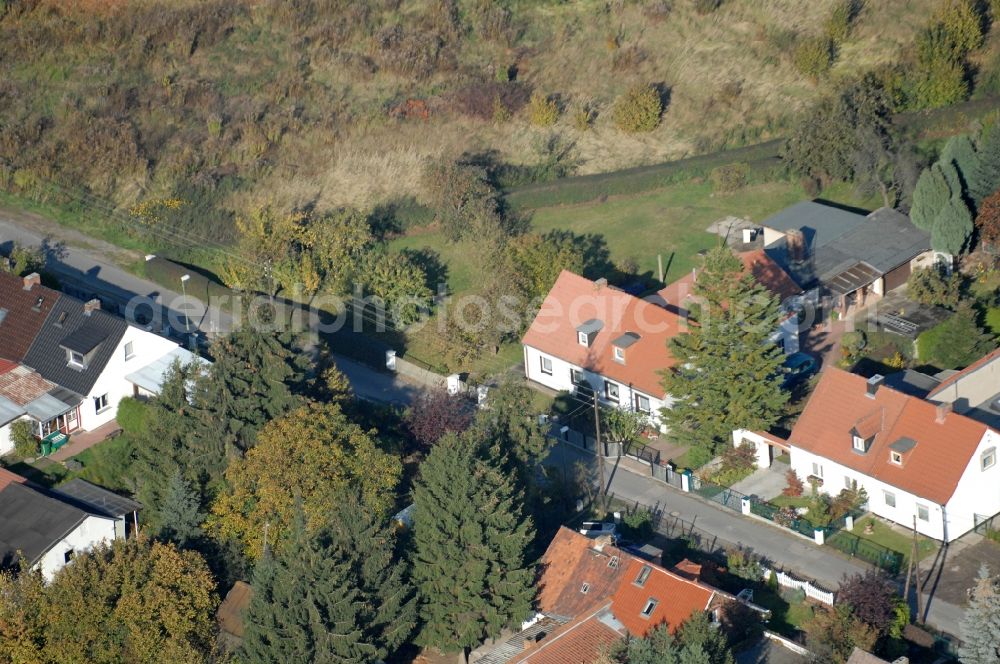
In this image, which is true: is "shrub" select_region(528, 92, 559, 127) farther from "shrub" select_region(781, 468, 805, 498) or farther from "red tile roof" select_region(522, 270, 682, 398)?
"shrub" select_region(781, 468, 805, 498)

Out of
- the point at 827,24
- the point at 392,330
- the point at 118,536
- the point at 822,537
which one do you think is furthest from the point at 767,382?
the point at 827,24

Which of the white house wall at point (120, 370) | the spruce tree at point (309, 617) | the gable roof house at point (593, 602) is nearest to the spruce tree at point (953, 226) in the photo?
the gable roof house at point (593, 602)

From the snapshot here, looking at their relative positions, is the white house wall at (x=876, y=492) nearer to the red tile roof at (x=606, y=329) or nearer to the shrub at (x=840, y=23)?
the red tile roof at (x=606, y=329)

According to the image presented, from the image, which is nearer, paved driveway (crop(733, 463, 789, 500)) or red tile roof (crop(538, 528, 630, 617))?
red tile roof (crop(538, 528, 630, 617))

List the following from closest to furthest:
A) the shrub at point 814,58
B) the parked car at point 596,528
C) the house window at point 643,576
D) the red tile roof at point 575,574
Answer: the house window at point 643,576
the red tile roof at point 575,574
the parked car at point 596,528
the shrub at point 814,58

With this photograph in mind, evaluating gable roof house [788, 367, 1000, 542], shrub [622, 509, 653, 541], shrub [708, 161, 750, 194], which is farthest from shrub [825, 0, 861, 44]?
shrub [622, 509, 653, 541]

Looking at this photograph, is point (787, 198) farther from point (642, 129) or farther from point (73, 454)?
point (73, 454)
